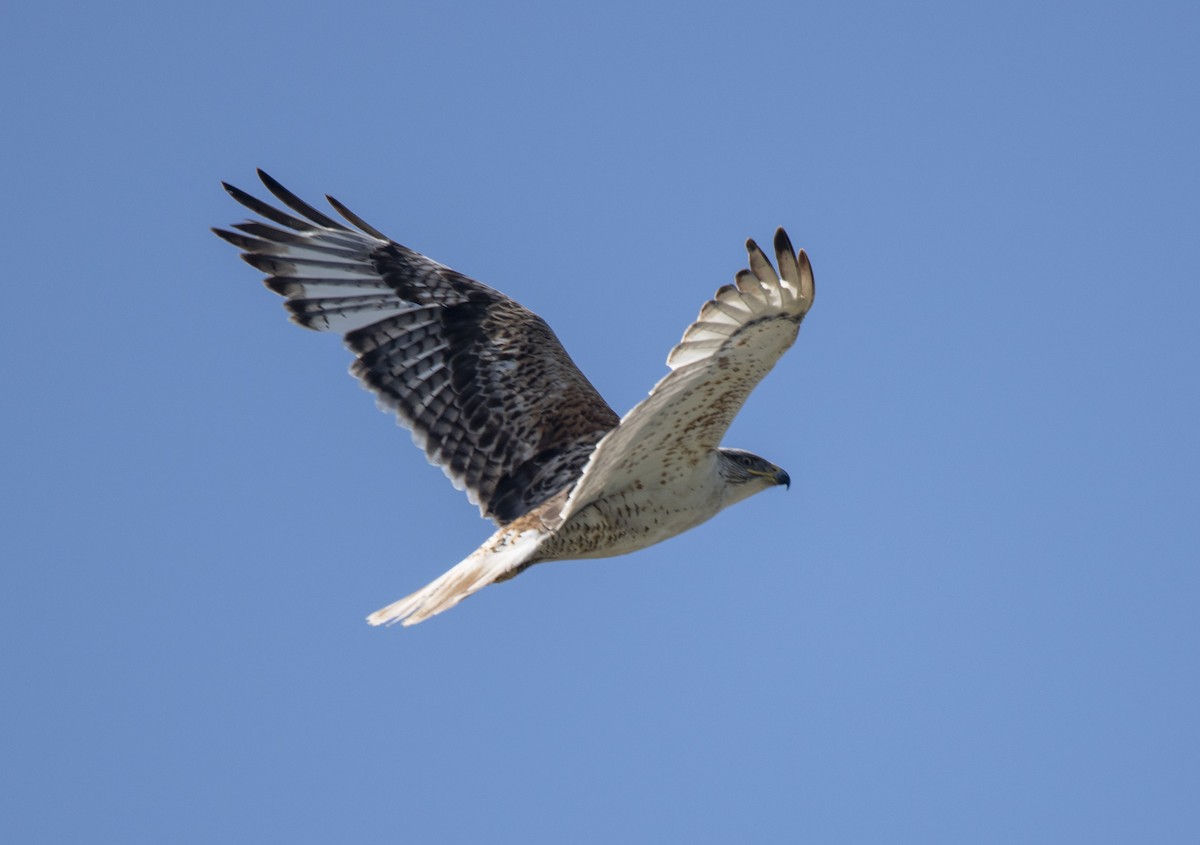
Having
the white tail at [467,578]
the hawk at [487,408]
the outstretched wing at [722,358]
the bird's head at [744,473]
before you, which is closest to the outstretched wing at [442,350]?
the hawk at [487,408]

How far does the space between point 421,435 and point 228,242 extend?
177cm

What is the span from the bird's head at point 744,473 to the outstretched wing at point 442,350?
96cm

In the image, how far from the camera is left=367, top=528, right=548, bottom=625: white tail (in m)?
7.98

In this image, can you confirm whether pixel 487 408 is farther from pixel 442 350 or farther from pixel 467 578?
pixel 467 578

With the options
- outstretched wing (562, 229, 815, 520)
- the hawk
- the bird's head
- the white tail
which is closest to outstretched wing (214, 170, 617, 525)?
the hawk

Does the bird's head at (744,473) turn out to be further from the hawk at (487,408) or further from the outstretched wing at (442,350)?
the outstretched wing at (442,350)

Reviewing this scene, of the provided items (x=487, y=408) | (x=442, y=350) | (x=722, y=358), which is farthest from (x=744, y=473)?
(x=442, y=350)

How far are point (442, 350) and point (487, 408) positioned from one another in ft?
1.65

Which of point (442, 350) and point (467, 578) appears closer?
point (467, 578)

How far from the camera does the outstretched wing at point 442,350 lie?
9.79 m

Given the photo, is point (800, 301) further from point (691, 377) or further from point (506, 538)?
point (506, 538)

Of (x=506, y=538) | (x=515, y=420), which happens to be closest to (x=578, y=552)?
(x=506, y=538)

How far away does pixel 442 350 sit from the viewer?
10.1 metres

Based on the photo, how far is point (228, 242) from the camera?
10.1 m
